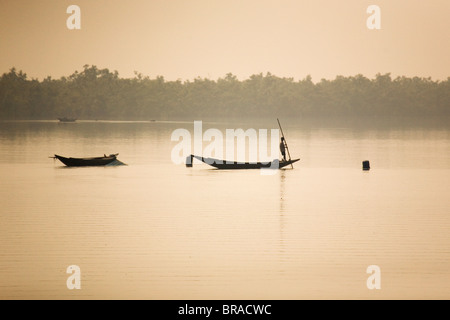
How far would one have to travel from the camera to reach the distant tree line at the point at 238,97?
405 ft

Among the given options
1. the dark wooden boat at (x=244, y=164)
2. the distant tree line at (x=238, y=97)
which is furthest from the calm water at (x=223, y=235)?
the distant tree line at (x=238, y=97)

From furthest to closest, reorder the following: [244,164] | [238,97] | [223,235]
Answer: [238,97] → [244,164] → [223,235]

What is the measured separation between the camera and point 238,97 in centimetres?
13312

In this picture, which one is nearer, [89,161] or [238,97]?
[89,161]

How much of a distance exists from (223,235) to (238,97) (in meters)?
121

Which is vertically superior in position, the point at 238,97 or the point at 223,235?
the point at 238,97

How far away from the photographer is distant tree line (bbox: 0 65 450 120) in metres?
123

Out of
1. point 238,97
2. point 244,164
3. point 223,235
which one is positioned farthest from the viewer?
point 238,97

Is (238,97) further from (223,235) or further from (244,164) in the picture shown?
(223,235)

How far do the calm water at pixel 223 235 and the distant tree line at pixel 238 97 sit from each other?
100632 mm

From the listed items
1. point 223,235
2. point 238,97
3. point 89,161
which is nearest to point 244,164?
point 89,161

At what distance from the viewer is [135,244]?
12.3 meters

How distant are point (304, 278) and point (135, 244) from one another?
3.41m

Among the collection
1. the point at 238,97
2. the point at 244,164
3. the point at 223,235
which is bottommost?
the point at 223,235
